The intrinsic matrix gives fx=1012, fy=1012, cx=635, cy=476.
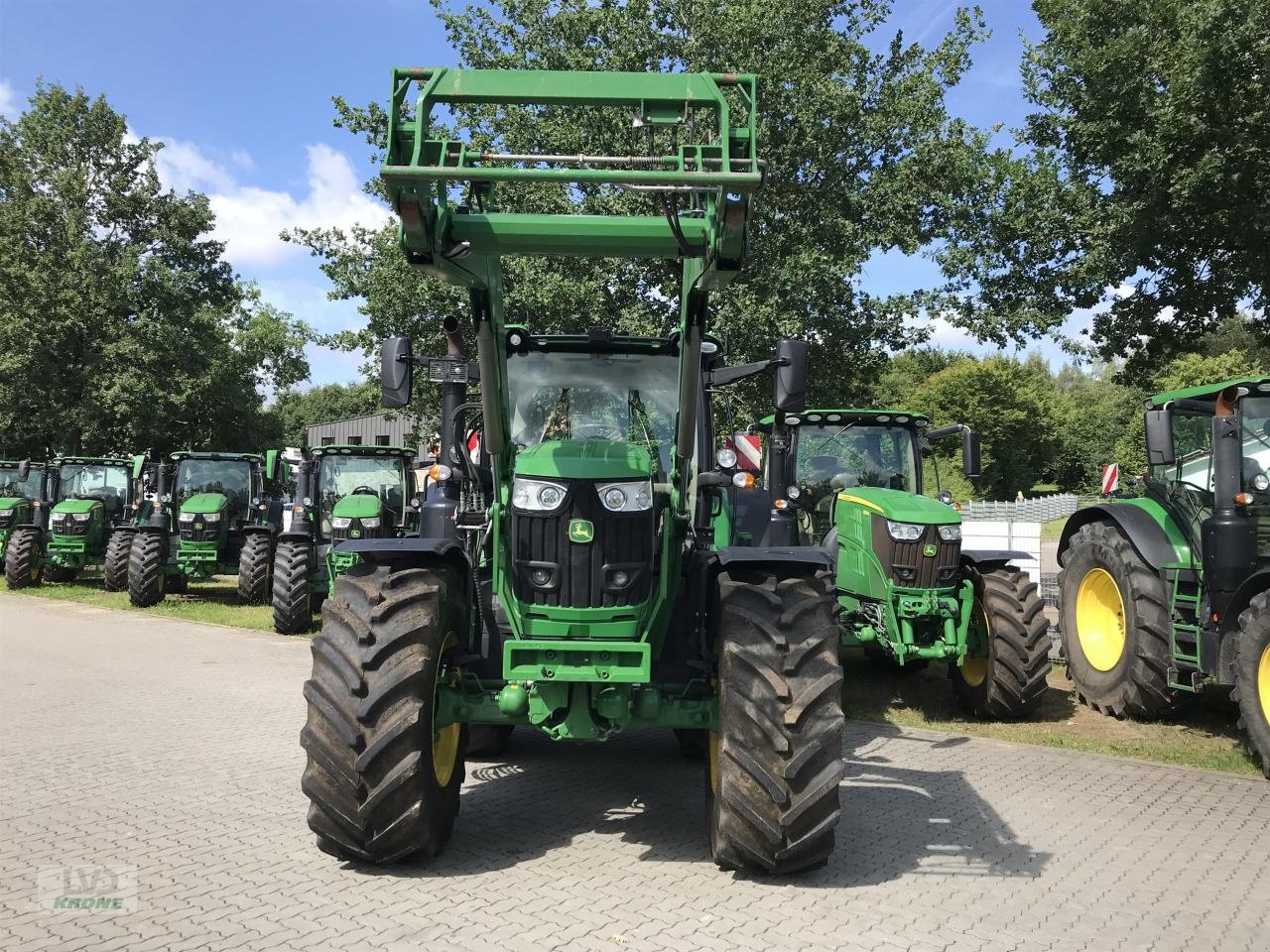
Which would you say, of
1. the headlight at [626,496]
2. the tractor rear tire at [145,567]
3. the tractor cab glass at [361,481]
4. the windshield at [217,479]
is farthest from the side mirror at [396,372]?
the windshield at [217,479]

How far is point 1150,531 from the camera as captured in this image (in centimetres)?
812

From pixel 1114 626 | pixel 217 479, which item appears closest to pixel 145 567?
pixel 217 479

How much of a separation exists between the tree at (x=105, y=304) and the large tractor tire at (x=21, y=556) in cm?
1210

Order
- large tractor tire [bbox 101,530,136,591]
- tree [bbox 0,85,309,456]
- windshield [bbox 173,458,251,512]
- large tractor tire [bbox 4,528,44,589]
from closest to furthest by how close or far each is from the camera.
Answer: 1. large tractor tire [bbox 101,530,136,591]
2. windshield [bbox 173,458,251,512]
3. large tractor tire [bbox 4,528,44,589]
4. tree [bbox 0,85,309,456]

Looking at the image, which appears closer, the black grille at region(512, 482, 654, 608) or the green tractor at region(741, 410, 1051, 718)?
the black grille at region(512, 482, 654, 608)

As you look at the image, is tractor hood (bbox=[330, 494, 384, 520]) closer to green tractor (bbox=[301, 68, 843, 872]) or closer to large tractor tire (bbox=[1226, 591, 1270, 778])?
green tractor (bbox=[301, 68, 843, 872])

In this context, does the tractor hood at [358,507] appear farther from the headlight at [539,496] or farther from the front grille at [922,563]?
the headlight at [539,496]

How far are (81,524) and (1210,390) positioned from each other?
17.9 meters

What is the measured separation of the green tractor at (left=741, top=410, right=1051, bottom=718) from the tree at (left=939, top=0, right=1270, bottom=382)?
297 inches

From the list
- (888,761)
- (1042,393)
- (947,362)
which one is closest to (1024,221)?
(888,761)

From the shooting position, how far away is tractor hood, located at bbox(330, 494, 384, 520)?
13.8 metres

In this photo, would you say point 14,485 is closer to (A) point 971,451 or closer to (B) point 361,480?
(B) point 361,480

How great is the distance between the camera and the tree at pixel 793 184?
16.9m

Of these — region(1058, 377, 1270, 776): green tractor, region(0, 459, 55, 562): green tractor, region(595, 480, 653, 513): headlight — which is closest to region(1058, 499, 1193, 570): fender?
region(1058, 377, 1270, 776): green tractor
